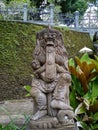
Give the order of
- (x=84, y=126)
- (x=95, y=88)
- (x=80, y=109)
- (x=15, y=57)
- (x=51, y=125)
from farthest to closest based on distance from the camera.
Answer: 1. (x=15, y=57)
2. (x=95, y=88)
3. (x=80, y=109)
4. (x=84, y=126)
5. (x=51, y=125)

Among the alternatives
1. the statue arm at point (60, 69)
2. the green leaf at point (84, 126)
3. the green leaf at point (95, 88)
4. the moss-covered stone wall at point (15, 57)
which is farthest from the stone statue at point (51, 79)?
the moss-covered stone wall at point (15, 57)

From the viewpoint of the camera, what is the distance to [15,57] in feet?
26.7

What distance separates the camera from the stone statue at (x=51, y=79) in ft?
11.2

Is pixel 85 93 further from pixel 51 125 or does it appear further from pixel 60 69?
pixel 51 125

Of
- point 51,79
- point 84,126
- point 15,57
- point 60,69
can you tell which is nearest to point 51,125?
point 51,79

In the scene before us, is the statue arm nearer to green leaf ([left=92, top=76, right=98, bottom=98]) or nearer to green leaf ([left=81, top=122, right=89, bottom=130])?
green leaf ([left=81, top=122, right=89, bottom=130])

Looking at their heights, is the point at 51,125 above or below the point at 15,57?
above

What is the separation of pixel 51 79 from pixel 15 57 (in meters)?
4.80

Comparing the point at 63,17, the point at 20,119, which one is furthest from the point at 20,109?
the point at 63,17

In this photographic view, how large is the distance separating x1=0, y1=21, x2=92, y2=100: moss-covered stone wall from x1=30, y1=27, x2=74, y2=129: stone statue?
13.1 feet

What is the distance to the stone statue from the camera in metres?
3.42

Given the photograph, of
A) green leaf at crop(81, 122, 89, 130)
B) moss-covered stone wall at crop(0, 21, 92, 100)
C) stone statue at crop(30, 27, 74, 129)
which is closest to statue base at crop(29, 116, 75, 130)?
stone statue at crop(30, 27, 74, 129)

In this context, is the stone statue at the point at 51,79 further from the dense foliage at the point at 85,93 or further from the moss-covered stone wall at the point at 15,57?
the moss-covered stone wall at the point at 15,57

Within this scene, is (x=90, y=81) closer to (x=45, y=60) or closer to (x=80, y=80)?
(x=80, y=80)
